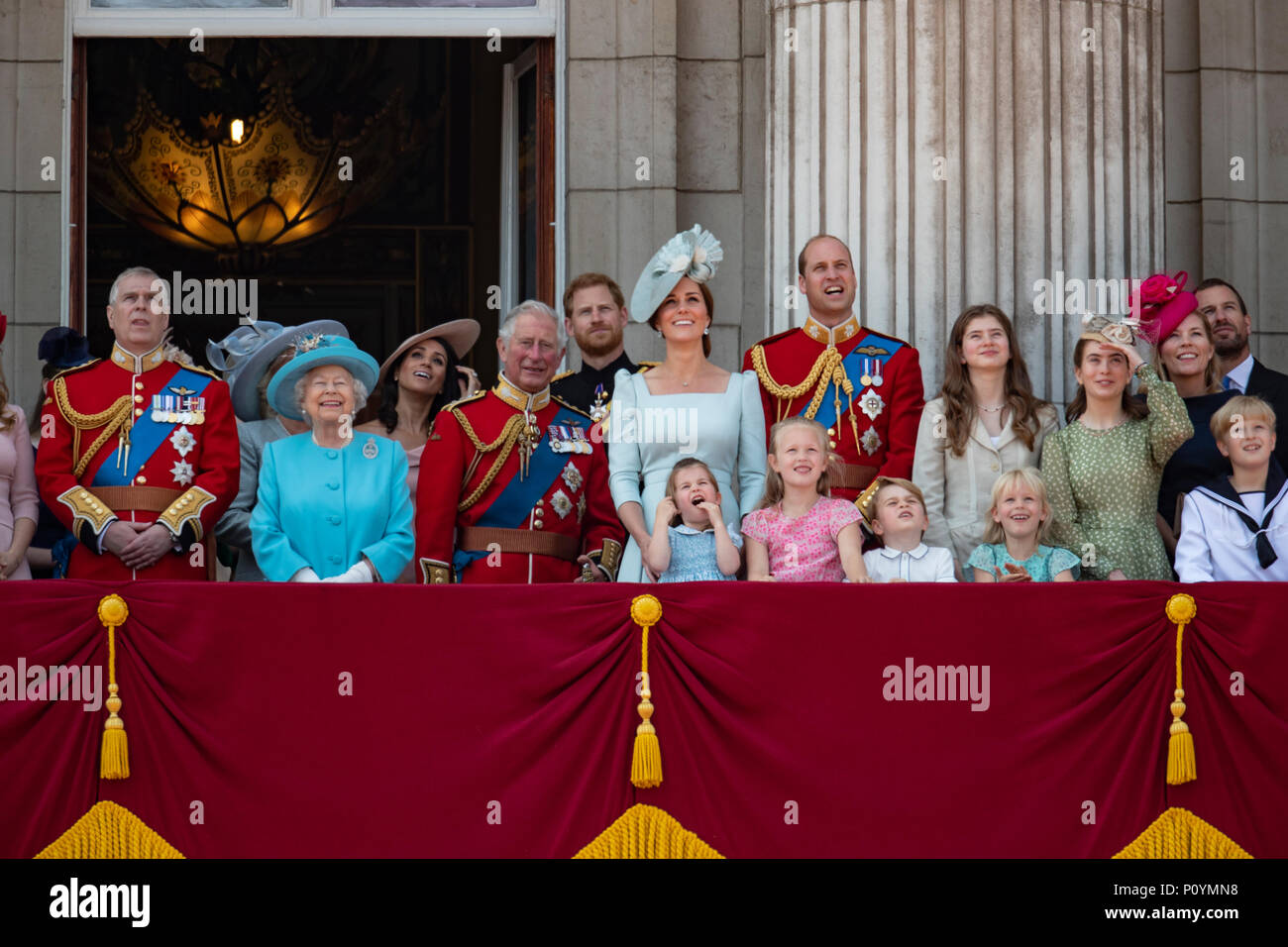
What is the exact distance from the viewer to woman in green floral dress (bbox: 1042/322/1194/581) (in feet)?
22.5

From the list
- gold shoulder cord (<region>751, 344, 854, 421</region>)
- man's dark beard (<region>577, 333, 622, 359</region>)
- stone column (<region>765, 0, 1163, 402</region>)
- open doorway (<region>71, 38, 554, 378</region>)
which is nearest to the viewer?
gold shoulder cord (<region>751, 344, 854, 421</region>)

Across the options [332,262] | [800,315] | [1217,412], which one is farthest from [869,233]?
[332,262]

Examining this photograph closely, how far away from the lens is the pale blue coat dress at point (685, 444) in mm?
6938

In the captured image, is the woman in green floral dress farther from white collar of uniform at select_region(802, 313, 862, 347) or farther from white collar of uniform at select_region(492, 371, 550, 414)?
white collar of uniform at select_region(492, 371, 550, 414)

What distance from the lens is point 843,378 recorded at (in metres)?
7.39

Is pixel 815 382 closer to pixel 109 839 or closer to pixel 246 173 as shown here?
pixel 109 839

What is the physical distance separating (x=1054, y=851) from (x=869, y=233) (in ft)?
11.3


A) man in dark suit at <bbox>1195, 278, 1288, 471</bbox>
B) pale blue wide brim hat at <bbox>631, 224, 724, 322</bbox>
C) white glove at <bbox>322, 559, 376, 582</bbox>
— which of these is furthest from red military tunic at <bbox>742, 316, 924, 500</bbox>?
white glove at <bbox>322, 559, 376, 582</bbox>

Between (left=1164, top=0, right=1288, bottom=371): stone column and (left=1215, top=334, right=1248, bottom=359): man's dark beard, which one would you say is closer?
(left=1215, top=334, right=1248, bottom=359): man's dark beard

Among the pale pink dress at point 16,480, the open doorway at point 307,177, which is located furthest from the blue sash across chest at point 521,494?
the open doorway at point 307,177

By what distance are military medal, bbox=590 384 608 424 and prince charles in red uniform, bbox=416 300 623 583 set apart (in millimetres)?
127

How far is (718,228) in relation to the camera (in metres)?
9.59
